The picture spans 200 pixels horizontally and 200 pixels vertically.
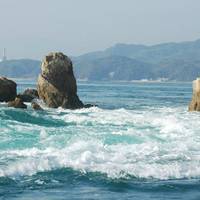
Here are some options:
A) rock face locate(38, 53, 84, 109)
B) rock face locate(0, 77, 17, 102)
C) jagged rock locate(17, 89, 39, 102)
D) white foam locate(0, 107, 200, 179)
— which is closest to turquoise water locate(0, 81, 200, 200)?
white foam locate(0, 107, 200, 179)

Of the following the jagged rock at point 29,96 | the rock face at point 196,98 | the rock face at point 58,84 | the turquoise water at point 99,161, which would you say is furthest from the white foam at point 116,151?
the jagged rock at point 29,96

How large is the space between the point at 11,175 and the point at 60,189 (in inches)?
96.4

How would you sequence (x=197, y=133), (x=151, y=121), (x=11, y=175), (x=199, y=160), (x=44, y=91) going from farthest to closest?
(x=44, y=91) → (x=151, y=121) → (x=197, y=133) → (x=199, y=160) → (x=11, y=175)

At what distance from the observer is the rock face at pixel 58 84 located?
2077 inches

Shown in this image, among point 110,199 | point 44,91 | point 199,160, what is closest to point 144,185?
point 110,199

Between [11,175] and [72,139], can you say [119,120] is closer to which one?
[72,139]

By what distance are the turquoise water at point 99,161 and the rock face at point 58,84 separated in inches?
620

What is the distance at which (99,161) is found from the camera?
70.1ft

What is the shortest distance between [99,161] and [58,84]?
32.2 m

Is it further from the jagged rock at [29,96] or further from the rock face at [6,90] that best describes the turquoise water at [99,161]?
the jagged rock at [29,96]

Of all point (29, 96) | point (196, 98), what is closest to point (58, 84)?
point (29, 96)

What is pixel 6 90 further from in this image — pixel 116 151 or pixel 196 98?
pixel 116 151

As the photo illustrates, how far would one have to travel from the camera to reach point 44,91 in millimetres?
53406

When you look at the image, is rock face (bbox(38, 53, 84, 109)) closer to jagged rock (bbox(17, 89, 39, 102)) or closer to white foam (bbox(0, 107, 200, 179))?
jagged rock (bbox(17, 89, 39, 102))
